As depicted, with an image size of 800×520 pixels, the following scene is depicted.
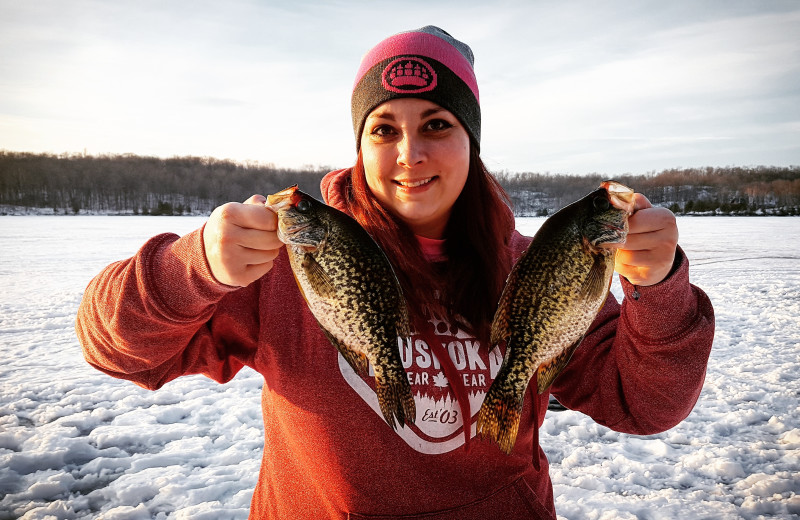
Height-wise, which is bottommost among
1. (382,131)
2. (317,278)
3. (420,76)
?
(317,278)

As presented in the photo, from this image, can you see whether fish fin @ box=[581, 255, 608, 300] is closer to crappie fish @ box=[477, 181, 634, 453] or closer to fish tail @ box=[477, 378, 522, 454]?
crappie fish @ box=[477, 181, 634, 453]

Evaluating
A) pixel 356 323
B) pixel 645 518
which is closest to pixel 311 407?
pixel 356 323

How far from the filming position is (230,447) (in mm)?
4090

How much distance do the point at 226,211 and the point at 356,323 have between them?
0.55 metres

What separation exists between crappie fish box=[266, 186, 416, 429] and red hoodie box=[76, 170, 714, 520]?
1.20 ft

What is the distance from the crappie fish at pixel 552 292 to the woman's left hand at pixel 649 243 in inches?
2.2

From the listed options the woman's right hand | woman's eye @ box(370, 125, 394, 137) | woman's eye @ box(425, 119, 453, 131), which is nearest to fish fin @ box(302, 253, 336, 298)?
the woman's right hand

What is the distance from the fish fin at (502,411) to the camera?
1.58m

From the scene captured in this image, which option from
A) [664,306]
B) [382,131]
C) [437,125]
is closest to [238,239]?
[382,131]

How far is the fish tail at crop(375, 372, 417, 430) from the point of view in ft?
5.10

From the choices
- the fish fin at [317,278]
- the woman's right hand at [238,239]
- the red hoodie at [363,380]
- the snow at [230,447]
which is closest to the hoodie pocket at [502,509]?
the red hoodie at [363,380]

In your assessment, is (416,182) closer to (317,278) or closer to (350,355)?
(317,278)

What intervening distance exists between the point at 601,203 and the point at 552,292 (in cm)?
33

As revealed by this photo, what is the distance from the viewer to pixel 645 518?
3.17m
